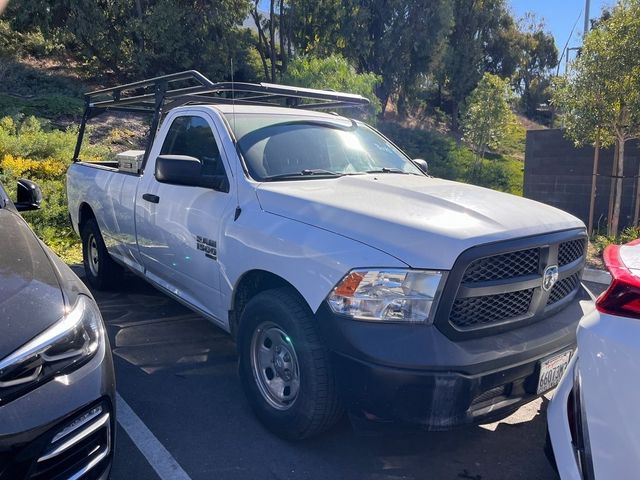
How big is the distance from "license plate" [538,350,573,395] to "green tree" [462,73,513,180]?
55.0 feet

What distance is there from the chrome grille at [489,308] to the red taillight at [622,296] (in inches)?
27.5

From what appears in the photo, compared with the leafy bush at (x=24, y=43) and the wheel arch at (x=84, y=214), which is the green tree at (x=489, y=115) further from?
the leafy bush at (x=24, y=43)

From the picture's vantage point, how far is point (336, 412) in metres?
2.94

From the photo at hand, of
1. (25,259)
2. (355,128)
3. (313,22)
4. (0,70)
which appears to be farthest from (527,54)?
(25,259)

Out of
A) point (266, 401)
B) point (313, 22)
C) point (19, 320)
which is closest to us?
point (19, 320)

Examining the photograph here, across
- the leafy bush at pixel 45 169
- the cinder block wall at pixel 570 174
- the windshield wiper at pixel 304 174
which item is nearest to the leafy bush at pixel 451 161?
the cinder block wall at pixel 570 174

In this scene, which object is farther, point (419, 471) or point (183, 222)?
point (183, 222)

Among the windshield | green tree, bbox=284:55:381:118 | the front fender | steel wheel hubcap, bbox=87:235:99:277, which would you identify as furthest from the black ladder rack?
green tree, bbox=284:55:381:118

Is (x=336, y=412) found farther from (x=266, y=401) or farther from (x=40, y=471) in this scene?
(x=40, y=471)

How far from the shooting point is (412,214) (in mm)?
2934

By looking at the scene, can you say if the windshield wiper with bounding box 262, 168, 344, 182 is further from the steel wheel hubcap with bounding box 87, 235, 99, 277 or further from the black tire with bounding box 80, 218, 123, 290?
the steel wheel hubcap with bounding box 87, 235, 99, 277

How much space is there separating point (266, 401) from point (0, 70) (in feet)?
60.8

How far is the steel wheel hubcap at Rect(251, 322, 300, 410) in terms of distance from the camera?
308cm

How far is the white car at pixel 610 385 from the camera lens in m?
1.84
